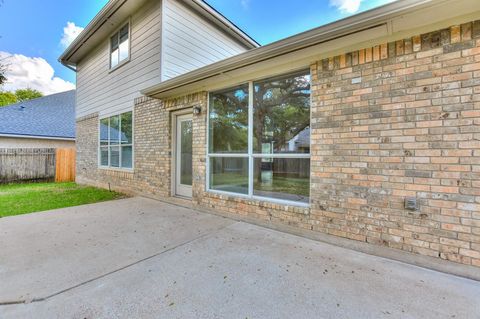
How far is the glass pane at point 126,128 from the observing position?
7.28 meters

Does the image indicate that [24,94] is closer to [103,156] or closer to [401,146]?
[103,156]

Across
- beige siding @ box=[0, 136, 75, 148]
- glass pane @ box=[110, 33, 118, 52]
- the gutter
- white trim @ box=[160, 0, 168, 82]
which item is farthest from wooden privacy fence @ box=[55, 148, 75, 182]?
the gutter

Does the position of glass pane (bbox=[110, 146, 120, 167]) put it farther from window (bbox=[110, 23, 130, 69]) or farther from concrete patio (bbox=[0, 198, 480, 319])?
concrete patio (bbox=[0, 198, 480, 319])

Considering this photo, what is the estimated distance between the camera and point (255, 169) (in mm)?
4324

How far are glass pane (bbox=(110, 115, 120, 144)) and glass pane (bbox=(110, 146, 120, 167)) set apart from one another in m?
0.22

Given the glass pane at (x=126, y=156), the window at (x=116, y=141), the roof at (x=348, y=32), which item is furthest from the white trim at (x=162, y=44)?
the glass pane at (x=126, y=156)

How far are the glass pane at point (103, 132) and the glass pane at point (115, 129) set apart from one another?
0.47 metres

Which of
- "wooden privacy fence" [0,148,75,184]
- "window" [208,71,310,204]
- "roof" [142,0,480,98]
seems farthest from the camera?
"wooden privacy fence" [0,148,75,184]

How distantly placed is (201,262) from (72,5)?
11.8 meters

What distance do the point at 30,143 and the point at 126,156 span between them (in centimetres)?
910

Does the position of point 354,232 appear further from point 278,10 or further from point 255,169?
point 278,10

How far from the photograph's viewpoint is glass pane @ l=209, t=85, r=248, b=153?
14.8 ft

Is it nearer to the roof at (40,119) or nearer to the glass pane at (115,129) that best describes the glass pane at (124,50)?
the glass pane at (115,129)

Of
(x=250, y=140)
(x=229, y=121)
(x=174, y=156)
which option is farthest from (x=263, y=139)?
(x=174, y=156)
